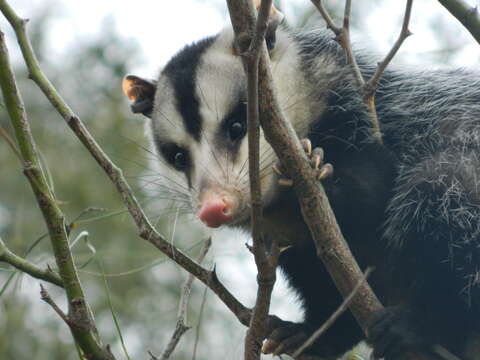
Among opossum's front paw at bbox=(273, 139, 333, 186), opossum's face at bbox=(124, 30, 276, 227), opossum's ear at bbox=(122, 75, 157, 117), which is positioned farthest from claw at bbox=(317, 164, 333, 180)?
opossum's ear at bbox=(122, 75, 157, 117)

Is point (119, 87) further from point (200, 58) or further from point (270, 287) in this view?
point (270, 287)

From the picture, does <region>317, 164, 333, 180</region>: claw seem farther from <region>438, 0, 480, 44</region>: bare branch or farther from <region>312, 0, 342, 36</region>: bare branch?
<region>438, 0, 480, 44</region>: bare branch

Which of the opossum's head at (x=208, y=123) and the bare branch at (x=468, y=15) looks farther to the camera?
the opossum's head at (x=208, y=123)

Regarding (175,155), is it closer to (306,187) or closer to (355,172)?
(355,172)

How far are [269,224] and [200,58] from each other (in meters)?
0.87

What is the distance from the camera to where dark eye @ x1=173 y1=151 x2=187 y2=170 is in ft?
11.5

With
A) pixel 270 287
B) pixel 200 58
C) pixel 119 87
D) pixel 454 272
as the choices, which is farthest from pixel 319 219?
pixel 119 87

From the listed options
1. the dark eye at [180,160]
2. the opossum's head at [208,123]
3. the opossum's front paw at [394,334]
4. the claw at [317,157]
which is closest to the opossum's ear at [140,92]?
the opossum's head at [208,123]

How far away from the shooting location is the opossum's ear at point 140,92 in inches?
156

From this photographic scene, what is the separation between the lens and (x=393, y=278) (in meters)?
3.25

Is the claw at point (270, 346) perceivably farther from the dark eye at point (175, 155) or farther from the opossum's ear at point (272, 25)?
the opossum's ear at point (272, 25)

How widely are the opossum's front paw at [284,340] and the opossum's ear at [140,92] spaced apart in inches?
53.1

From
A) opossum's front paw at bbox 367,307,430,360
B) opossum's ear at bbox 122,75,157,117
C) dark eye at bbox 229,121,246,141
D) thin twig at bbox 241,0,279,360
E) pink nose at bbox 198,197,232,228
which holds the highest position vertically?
opossum's ear at bbox 122,75,157,117

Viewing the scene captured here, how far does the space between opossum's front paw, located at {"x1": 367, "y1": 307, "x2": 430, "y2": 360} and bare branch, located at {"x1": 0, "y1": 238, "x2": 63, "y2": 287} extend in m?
1.21
